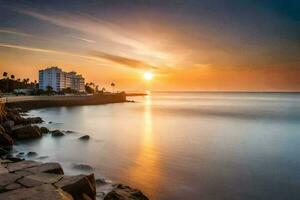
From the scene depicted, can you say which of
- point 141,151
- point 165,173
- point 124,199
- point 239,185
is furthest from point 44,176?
point 141,151

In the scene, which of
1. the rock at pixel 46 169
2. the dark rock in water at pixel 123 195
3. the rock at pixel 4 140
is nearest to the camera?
the dark rock in water at pixel 123 195

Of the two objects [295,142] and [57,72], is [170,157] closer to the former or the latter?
[295,142]

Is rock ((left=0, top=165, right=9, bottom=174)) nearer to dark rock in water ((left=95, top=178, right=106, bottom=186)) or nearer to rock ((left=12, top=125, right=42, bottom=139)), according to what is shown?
dark rock in water ((left=95, top=178, right=106, bottom=186))

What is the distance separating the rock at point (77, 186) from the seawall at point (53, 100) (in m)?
51.4

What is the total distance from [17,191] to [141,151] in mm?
15433

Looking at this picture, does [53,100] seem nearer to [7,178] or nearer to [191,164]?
[191,164]

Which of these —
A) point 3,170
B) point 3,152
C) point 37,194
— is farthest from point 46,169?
point 3,152

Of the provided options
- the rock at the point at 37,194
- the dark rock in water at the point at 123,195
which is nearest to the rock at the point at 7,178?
the rock at the point at 37,194

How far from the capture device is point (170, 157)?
20.0 metres

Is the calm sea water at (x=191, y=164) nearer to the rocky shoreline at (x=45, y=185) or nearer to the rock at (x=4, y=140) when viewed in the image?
the rock at (x=4, y=140)

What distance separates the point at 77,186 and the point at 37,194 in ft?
5.12

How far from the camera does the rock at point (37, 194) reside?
6.72 meters

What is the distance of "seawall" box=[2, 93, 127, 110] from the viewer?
203 feet

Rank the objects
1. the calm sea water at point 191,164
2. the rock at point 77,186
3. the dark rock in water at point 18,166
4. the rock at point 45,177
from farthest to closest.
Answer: the calm sea water at point 191,164 < the dark rock in water at point 18,166 < the rock at point 45,177 < the rock at point 77,186
